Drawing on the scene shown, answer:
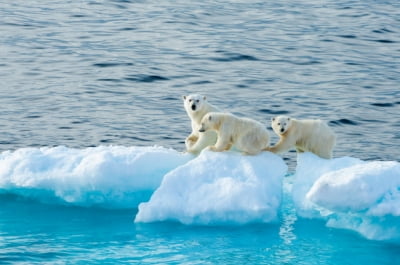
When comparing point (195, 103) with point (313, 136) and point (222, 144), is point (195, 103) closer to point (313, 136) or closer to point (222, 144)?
point (222, 144)

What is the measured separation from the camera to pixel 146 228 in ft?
38.3

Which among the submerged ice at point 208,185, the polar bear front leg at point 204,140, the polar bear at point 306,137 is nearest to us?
the submerged ice at point 208,185

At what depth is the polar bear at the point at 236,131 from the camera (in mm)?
11516

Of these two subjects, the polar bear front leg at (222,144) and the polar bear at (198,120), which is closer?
the polar bear front leg at (222,144)

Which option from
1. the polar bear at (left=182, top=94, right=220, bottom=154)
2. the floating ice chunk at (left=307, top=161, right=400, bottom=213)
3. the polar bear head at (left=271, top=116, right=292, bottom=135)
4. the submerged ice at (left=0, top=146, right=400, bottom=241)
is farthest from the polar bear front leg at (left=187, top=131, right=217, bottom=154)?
the floating ice chunk at (left=307, top=161, right=400, bottom=213)

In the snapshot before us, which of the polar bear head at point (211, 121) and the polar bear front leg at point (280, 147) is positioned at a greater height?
the polar bear head at point (211, 121)

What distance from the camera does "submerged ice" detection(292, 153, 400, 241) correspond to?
1070 centimetres

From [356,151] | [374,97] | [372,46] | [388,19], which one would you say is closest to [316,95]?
[374,97]

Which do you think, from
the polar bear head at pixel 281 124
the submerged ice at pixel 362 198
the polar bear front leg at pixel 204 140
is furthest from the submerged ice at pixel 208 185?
the polar bear head at pixel 281 124

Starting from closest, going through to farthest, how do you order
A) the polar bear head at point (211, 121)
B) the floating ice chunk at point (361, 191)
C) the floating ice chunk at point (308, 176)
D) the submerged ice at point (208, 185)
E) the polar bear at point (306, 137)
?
the floating ice chunk at point (361, 191) → the submerged ice at point (208, 185) → the polar bear head at point (211, 121) → the floating ice chunk at point (308, 176) → the polar bear at point (306, 137)

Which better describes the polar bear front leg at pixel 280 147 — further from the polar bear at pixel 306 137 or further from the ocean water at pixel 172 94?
the ocean water at pixel 172 94

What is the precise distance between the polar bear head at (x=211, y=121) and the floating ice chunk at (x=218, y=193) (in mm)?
318

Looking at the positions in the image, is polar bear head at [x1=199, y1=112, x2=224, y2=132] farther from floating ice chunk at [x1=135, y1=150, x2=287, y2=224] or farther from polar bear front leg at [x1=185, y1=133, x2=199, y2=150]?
polar bear front leg at [x1=185, y1=133, x2=199, y2=150]

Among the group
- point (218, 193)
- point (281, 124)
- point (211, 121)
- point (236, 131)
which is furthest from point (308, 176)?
point (211, 121)
